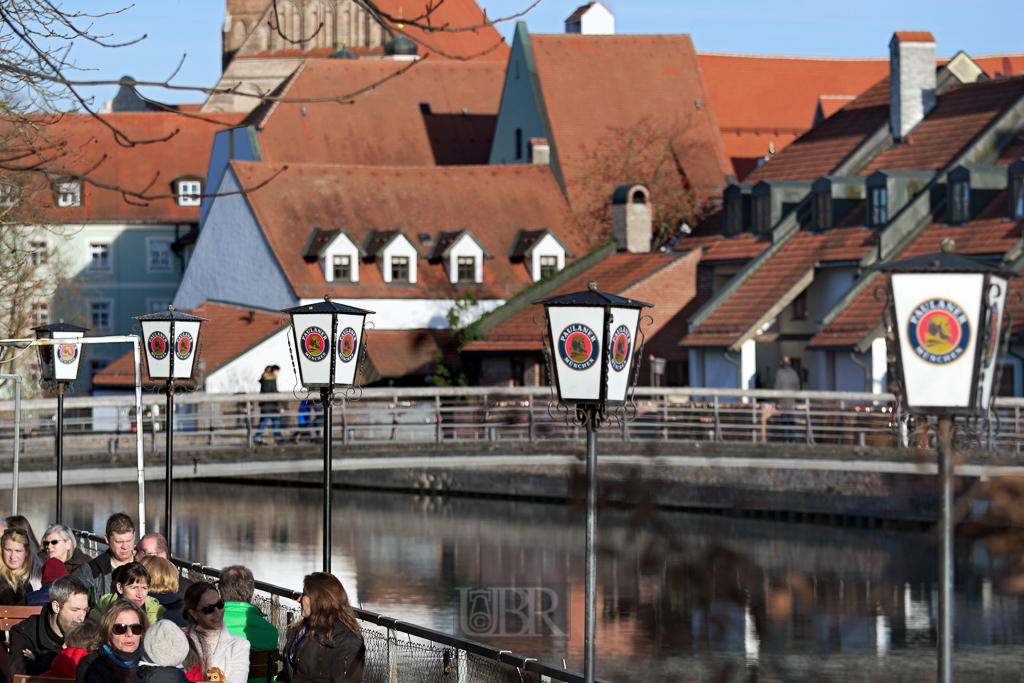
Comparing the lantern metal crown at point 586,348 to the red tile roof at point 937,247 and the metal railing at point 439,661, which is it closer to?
the metal railing at point 439,661

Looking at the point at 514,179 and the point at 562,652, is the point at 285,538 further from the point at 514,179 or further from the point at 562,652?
the point at 514,179

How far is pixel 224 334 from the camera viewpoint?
139 ft

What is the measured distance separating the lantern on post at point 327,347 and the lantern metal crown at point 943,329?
7830 mm

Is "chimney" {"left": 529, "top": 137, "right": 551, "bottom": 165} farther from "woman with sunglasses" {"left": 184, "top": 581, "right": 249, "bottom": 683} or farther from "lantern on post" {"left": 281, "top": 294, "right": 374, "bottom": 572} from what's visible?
"woman with sunglasses" {"left": 184, "top": 581, "right": 249, "bottom": 683}

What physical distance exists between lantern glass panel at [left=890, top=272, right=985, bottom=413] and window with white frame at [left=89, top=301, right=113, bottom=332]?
53.4 m

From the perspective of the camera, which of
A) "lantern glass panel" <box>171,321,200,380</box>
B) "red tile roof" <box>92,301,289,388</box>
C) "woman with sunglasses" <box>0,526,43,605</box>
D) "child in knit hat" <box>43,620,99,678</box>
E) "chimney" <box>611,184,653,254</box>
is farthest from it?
"chimney" <box>611,184,653,254</box>

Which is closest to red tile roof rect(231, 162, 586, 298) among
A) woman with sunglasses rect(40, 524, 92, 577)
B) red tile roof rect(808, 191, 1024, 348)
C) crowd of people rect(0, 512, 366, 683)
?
red tile roof rect(808, 191, 1024, 348)

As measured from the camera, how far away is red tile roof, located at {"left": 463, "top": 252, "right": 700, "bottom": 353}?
3869 centimetres

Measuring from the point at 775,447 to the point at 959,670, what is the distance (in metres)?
8.33

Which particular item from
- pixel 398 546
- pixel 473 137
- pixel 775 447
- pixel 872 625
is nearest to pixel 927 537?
pixel 775 447

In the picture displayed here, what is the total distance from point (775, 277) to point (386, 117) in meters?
23.7

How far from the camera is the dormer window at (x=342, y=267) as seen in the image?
4419 cm

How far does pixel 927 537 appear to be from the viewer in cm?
2808

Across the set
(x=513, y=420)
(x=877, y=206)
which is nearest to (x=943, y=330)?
(x=513, y=420)
